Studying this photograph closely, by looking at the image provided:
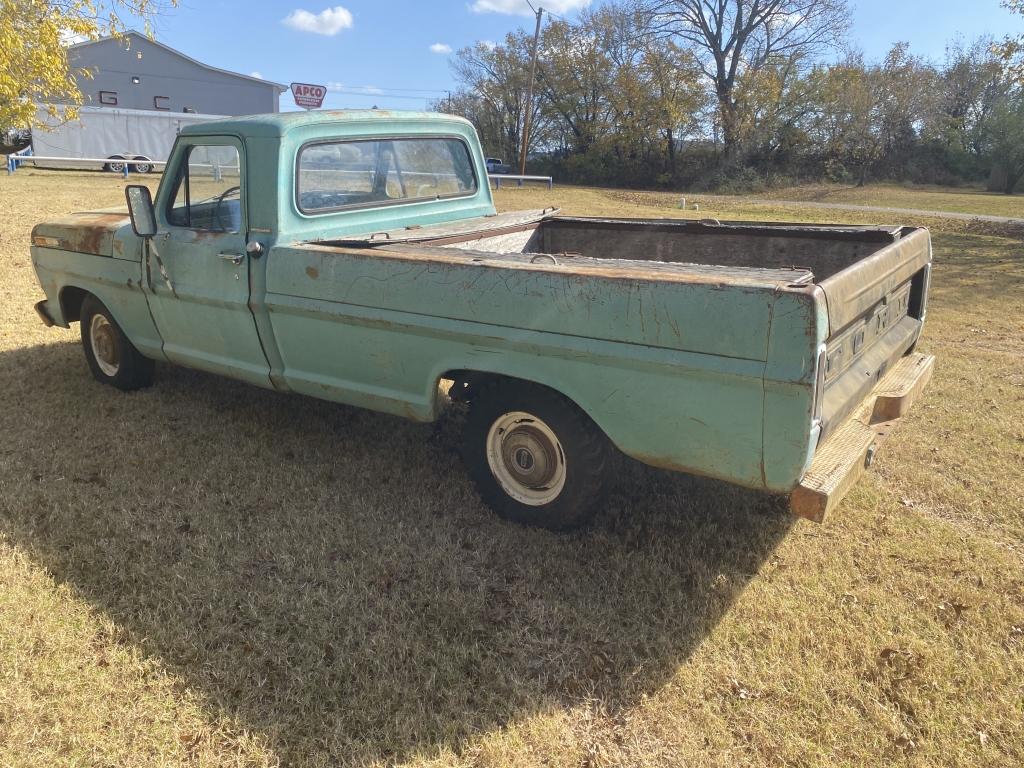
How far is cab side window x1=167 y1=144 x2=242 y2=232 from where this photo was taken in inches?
158

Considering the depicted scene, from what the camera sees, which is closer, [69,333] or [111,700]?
[111,700]

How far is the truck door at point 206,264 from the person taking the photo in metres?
3.91

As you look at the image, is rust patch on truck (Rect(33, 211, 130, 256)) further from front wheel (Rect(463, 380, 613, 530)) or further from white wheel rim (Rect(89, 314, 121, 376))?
front wheel (Rect(463, 380, 613, 530))

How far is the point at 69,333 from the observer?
6461 mm

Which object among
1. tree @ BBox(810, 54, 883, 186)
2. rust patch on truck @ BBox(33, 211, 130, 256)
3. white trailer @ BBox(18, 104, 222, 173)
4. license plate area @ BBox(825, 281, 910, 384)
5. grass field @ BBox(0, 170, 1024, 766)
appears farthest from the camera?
tree @ BBox(810, 54, 883, 186)

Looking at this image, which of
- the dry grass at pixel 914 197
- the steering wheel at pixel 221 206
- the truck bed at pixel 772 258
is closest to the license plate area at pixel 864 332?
the truck bed at pixel 772 258

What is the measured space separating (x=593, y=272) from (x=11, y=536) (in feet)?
9.32

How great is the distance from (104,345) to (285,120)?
7.81 feet

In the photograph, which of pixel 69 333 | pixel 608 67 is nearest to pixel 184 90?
pixel 608 67

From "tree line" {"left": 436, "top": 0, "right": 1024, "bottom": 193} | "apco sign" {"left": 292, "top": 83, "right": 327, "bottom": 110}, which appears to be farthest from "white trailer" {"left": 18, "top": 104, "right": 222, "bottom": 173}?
"tree line" {"left": 436, "top": 0, "right": 1024, "bottom": 193}

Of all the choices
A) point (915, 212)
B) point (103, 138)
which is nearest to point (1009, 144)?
point (915, 212)

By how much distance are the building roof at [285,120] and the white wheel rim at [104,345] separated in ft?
5.17

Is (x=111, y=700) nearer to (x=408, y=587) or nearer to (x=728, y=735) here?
(x=408, y=587)

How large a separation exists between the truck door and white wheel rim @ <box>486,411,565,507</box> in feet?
4.62
